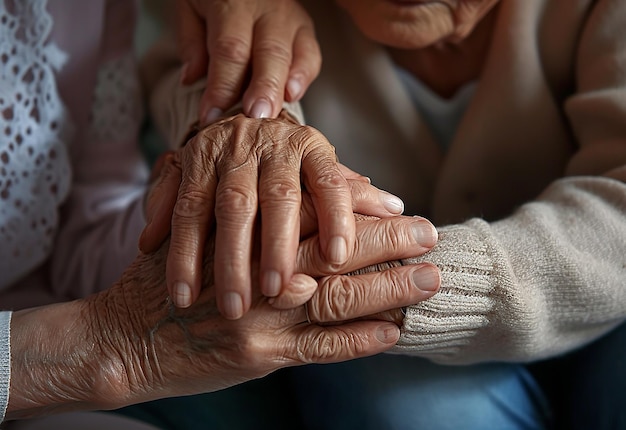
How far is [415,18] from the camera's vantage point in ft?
3.12

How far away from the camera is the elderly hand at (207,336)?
2.37 ft

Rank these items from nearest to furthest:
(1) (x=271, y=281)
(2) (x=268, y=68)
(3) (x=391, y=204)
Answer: (1) (x=271, y=281) → (3) (x=391, y=204) → (2) (x=268, y=68)

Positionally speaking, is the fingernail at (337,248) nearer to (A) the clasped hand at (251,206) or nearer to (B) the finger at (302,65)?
(A) the clasped hand at (251,206)

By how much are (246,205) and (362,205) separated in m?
0.14

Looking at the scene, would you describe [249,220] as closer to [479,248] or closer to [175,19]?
[479,248]

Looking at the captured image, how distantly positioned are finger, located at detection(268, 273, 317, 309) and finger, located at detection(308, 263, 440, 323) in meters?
0.02

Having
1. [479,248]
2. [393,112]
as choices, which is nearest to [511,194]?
[393,112]

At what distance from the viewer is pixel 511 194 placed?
112 cm

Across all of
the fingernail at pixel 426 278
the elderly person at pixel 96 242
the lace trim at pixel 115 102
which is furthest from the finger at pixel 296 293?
the lace trim at pixel 115 102

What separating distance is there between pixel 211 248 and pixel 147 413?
46 centimetres

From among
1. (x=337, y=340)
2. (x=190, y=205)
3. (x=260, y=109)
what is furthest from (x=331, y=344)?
(x=260, y=109)

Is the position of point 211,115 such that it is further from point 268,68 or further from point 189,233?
point 189,233

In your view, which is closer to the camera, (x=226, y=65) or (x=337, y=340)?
(x=337, y=340)

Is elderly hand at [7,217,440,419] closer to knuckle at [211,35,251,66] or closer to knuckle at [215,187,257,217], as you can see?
knuckle at [215,187,257,217]
